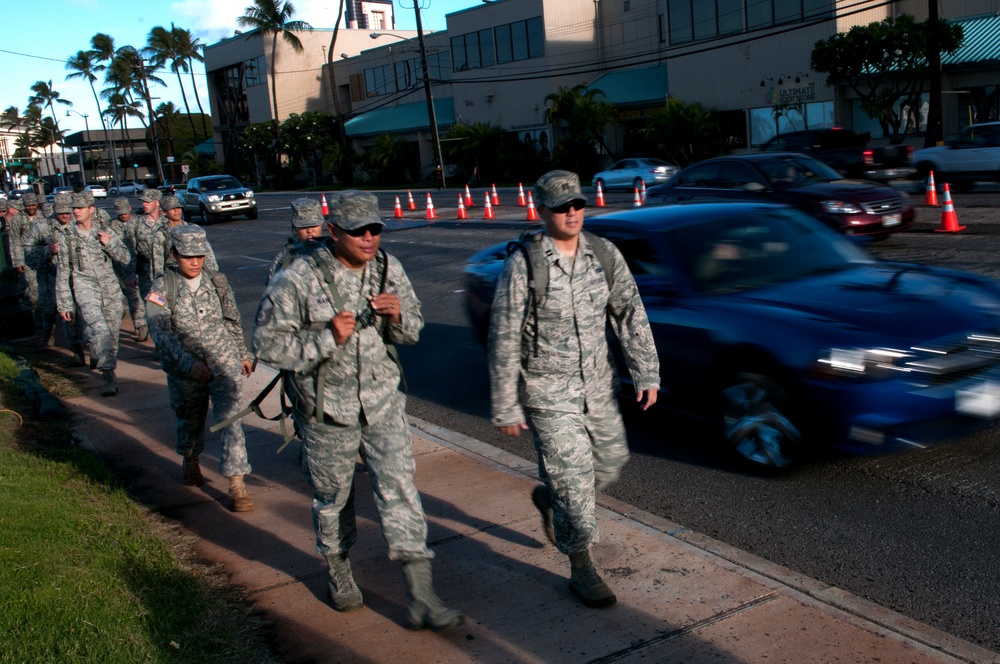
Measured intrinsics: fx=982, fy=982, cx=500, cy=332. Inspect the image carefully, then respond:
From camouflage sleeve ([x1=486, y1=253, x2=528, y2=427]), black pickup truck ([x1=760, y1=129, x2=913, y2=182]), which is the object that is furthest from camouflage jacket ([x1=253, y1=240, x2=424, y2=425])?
black pickup truck ([x1=760, y1=129, x2=913, y2=182])

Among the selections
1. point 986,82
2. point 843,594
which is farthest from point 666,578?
point 986,82

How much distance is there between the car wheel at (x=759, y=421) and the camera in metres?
5.57

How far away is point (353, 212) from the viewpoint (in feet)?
12.6

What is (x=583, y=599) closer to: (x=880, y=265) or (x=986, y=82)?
(x=880, y=265)

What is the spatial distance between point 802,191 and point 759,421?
8.73 meters

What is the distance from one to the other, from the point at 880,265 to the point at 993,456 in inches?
59.7

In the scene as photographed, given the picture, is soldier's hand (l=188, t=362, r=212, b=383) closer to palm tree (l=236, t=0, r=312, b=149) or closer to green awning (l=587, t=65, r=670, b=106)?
green awning (l=587, t=65, r=670, b=106)

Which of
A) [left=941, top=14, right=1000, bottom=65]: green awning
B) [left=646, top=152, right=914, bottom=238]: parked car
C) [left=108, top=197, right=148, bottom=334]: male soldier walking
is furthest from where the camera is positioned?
[left=941, top=14, right=1000, bottom=65]: green awning

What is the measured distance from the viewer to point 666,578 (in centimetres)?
438

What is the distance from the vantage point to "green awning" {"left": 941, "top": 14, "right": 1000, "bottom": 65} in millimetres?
30516

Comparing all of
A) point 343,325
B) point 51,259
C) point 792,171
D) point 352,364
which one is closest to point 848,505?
point 352,364

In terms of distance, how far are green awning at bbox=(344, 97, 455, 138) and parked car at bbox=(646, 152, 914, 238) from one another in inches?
1640

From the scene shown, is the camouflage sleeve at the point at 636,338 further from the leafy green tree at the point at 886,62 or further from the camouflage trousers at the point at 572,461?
the leafy green tree at the point at 886,62

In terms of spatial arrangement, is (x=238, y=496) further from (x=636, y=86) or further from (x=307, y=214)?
(x=636, y=86)
